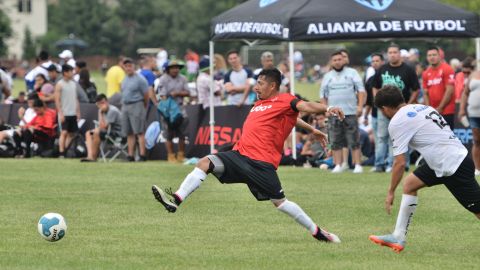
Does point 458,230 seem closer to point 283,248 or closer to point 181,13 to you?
point 283,248

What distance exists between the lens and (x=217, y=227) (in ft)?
38.7

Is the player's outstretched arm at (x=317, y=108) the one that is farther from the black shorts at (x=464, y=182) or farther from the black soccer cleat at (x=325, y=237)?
the black soccer cleat at (x=325, y=237)

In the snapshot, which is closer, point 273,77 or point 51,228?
point 51,228

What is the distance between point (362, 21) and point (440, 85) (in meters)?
1.80

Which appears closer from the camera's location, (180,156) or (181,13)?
(180,156)

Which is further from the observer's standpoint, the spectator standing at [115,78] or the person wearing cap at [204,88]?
the spectator standing at [115,78]

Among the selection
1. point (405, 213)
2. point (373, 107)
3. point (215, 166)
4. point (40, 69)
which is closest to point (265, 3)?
point (373, 107)

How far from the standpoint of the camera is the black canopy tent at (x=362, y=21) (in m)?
19.7

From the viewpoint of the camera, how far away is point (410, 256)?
32.0 ft

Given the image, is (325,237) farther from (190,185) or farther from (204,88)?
(204,88)

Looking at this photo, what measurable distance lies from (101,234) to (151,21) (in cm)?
8737

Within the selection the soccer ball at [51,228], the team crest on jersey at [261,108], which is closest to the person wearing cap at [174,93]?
the team crest on jersey at [261,108]

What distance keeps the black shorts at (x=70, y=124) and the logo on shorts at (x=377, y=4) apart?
665cm

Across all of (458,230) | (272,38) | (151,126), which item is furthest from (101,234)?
(151,126)
